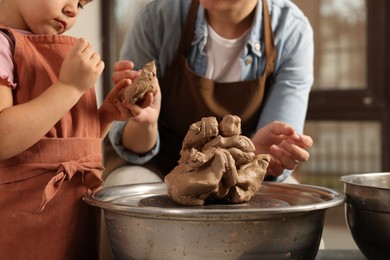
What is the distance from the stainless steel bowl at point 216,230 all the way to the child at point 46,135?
0.09 m

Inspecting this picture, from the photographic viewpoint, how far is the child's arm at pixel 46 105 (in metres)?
0.79

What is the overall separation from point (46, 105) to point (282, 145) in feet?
1.40

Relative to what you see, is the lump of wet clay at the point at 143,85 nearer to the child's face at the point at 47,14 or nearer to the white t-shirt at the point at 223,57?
the child's face at the point at 47,14

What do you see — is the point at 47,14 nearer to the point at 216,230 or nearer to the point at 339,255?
the point at 216,230

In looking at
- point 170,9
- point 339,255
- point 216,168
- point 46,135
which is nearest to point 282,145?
point 339,255

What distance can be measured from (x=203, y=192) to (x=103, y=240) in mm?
403

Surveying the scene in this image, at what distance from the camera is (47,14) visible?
0.88m

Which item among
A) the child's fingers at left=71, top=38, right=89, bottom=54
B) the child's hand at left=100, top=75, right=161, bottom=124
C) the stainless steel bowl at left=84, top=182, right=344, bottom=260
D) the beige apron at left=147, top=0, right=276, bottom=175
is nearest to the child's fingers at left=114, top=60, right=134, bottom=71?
the child's hand at left=100, top=75, right=161, bottom=124

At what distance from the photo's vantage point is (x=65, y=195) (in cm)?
86

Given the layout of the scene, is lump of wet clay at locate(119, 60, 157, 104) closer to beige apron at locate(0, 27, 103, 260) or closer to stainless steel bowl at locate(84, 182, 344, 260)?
beige apron at locate(0, 27, 103, 260)

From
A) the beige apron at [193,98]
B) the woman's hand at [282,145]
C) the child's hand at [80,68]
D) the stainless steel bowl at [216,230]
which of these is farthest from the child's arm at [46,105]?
the beige apron at [193,98]

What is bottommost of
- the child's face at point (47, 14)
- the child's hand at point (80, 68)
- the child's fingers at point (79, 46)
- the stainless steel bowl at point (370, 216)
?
the stainless steel bowl at point (370, 216)

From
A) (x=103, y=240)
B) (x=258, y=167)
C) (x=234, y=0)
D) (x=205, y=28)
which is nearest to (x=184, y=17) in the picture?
(x=205, y=28)

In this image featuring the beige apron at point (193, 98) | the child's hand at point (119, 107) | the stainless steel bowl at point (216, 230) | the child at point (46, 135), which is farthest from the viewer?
the beige apron at point (193, 98)
